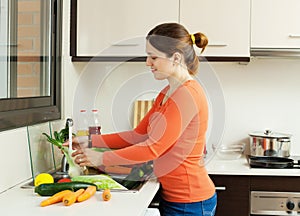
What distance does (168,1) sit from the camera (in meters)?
2.62

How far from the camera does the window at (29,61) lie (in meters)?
2.00

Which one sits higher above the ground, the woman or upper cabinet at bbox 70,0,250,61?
upper cabinet at bbox 70,0,250,61

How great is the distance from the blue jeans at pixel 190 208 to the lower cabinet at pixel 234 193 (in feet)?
1.19

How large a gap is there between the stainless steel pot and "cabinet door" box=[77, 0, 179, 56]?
789mm

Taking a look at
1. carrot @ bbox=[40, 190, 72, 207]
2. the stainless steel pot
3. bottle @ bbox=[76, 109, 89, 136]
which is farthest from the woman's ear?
bottle @ bbox=[76, 109, 89, 136]

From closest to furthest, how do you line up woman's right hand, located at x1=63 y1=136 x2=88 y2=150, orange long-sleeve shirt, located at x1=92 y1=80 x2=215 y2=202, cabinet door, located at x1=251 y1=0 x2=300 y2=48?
orange long-sleeve shirt, located at x1=92 y1=80 x2=215 y2=202 < woman's right hand, located at x1=63 y1=136 x2=88 y2=150 < cabinet door, located at x1=251 y1=0 x2=300 y2=48

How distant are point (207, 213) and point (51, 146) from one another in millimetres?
797

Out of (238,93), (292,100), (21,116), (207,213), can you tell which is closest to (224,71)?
(238,93)

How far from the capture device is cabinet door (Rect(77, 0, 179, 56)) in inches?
103

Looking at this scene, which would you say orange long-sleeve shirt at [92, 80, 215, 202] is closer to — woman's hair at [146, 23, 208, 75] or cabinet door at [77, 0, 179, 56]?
woman's hair at [146, 23, 208, 75]

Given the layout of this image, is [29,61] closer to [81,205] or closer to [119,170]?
[119,170]

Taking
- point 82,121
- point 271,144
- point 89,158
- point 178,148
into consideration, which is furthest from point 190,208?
point 82,121

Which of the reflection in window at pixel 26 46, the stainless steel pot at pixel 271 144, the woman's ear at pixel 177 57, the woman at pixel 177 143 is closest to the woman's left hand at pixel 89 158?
the woman at pixel 177 143

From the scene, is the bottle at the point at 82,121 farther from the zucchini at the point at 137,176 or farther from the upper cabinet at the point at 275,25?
the upper cabinet at the point at 275,25
